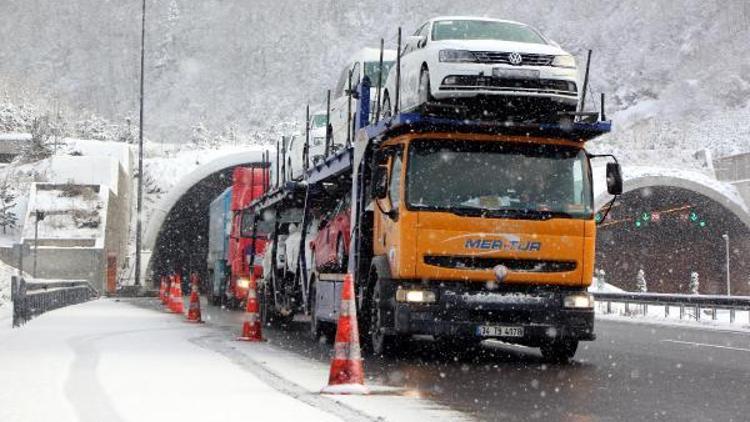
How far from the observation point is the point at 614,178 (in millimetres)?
13672

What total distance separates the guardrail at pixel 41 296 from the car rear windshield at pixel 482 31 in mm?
9115

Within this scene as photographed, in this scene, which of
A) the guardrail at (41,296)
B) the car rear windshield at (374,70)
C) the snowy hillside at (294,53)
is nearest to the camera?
the car rear windshield at (374,70)

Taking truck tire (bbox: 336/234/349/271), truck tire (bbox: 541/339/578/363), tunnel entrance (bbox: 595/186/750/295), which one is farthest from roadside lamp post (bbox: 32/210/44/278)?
truck tire (bbox: 541/339/578/363)

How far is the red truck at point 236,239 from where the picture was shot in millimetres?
26922

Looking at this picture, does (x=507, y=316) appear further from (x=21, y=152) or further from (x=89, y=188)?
(x=21, y=152)

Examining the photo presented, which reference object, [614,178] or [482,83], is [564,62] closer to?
[482,83]

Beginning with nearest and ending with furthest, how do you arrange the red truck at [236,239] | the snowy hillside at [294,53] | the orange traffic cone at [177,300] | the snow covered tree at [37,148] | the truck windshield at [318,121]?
1. the truck windshield at [318,121]
2. the red truck at [236,239]
3. the orange traffic cone at [177,300]
4. the snow covered tree at [37,148]
5. the snowy hillside at [294,53]

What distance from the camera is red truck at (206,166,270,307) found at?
26.9 metres

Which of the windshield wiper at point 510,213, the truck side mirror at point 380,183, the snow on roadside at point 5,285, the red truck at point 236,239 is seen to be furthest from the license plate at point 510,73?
the snow on roadside at point 5,285

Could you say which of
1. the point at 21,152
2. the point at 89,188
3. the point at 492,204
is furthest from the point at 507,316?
the point at 21,152

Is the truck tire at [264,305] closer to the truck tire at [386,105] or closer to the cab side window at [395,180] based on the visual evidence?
the truck tire at [386,105]

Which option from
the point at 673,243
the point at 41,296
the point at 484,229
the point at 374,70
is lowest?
the point at 41,296

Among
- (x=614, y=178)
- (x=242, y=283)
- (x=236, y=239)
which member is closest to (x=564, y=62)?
(x=614, y=178)

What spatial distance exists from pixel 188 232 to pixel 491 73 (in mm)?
48299
